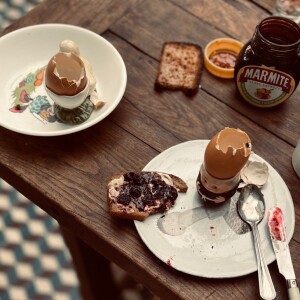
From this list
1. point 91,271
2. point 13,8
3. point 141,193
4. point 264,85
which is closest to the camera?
point 141,193

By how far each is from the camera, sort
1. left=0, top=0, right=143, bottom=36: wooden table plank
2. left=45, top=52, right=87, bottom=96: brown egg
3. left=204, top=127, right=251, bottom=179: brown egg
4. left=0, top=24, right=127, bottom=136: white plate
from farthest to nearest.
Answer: left=0, top=0, right=143, bottom=36: wooden table plank < left=0, top=24, right=127, bottom=136: white plate < left=45, top=52, right=87, bottom=96: brown egg < left=204, top=127, right=251, bottom=179: brown egg

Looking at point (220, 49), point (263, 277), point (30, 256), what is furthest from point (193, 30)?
point (30, 256)

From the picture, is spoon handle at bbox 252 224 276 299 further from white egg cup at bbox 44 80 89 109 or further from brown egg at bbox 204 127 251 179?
white egg cup at bbox 44 80 89 109

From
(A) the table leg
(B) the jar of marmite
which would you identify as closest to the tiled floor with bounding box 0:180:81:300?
(A) the table leg

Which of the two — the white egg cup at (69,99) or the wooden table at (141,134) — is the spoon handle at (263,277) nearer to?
the wooden table at (141,134)

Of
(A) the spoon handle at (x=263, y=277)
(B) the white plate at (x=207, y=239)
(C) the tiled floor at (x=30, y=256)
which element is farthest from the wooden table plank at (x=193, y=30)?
(C) the tiled floor at (x=30, y=256)

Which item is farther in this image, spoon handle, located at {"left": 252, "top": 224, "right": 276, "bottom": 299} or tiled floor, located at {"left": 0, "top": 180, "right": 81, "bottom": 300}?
tiled floor, located at {"left": 0, "top": 180, "right": 81, "bottom": 300}

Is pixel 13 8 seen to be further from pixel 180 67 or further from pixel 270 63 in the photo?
pixel 270 63
